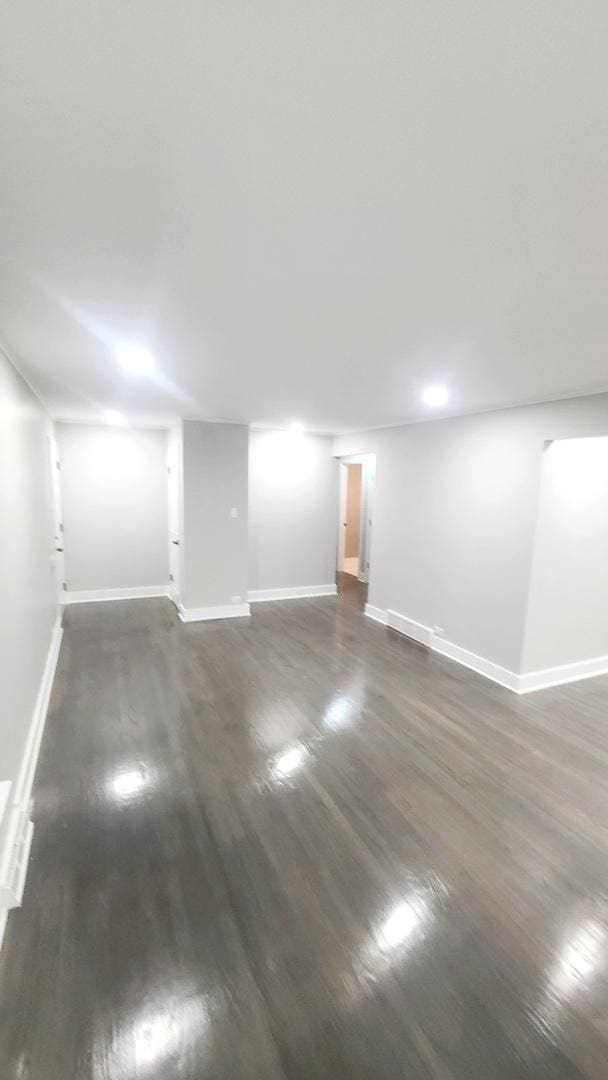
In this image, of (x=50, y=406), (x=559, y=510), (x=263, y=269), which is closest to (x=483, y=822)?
(x=559, y=510)

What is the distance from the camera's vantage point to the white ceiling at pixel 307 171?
67 centimetres

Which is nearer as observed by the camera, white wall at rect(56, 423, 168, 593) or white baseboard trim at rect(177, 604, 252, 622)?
white baseboard trim at rect(177, 604, 252, 622)

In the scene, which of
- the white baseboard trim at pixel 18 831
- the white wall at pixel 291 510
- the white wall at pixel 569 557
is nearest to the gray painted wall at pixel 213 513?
the white wall at pixel 291 510

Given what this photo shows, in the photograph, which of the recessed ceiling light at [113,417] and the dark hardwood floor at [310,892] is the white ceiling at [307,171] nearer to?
the dark hardwood floor at [310,892]

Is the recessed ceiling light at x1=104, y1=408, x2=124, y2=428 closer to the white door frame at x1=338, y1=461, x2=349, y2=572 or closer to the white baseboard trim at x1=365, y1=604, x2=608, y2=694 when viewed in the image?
the white door frame at x1=338, y1=461, x2=349, y2=572

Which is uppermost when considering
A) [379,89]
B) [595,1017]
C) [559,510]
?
[379,89]

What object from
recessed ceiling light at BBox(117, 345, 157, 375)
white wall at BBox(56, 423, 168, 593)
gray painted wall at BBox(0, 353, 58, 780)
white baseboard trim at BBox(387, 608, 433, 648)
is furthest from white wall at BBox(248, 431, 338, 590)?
recessed ceiling light at BBox(117, 345, 157, 375)

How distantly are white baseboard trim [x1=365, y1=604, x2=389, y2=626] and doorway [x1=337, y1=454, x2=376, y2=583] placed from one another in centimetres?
178

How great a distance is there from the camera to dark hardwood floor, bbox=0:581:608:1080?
1.41 metres

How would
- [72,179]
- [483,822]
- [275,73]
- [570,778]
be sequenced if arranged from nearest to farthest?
[275,73], [72,179], [483,822], [570,778]

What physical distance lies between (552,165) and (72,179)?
1.08 metres

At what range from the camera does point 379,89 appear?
2.54ft

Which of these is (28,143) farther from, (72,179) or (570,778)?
(570,778)

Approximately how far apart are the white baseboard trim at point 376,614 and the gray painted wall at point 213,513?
1772 millimetres
